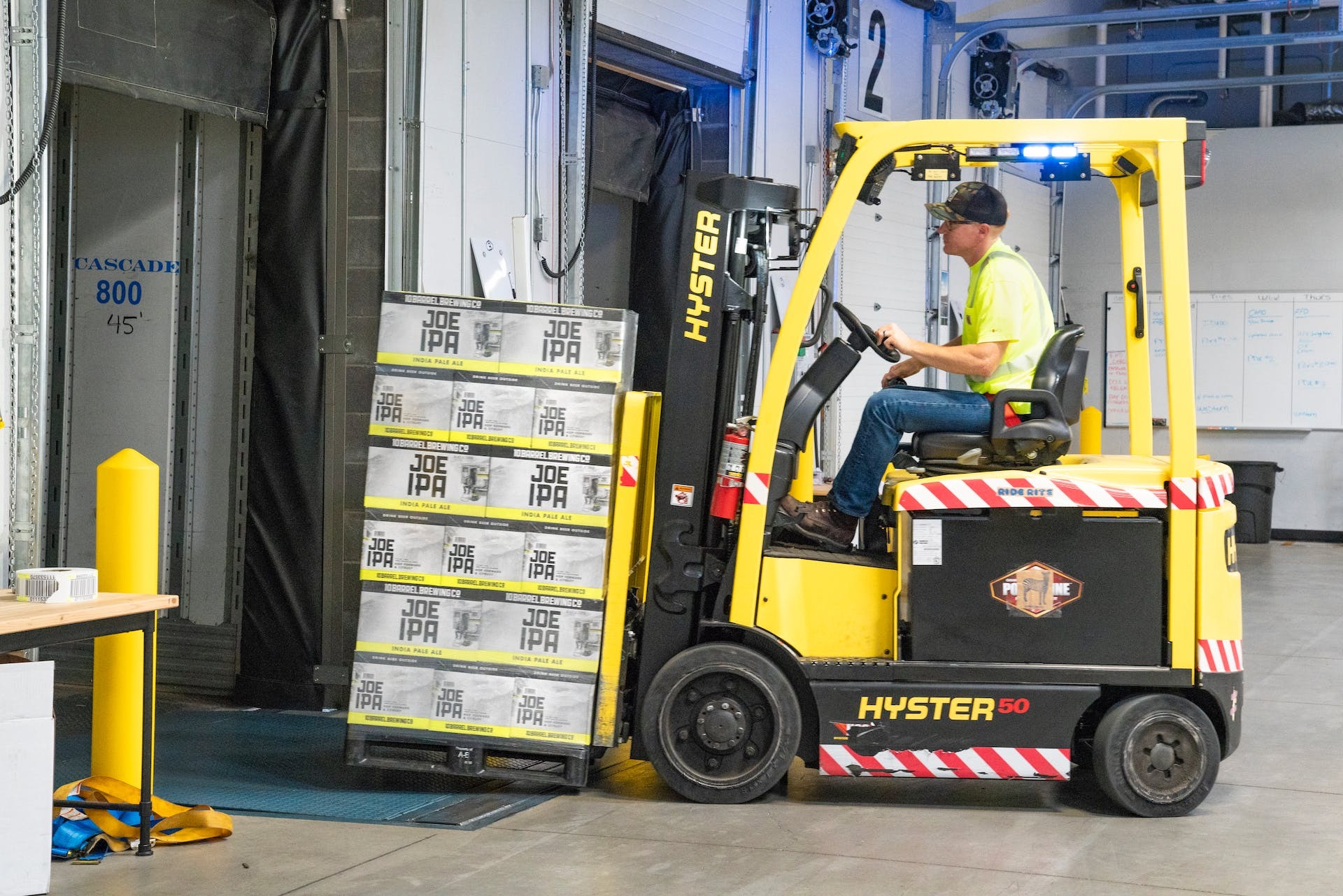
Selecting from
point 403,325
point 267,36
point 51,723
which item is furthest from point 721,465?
point 267,36

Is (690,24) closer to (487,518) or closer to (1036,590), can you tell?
(487,518)

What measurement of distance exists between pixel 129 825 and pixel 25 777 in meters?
0.72

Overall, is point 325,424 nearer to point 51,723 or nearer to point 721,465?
point 721,465

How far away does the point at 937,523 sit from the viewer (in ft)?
16.7

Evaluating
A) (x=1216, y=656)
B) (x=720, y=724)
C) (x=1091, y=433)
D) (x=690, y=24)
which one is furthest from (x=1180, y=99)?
(x=720, y=724)

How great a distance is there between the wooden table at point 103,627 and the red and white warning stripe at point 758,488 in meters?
1.92

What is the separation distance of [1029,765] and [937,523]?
0.90m

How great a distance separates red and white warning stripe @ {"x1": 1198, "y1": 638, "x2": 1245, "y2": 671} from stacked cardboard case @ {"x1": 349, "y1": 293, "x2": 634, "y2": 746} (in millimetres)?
2069

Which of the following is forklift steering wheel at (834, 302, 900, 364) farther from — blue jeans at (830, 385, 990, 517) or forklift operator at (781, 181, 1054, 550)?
blue jeans at (830, 385, 990, 517)

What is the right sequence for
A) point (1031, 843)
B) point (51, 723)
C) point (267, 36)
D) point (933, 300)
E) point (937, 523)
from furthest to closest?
point (933, 300) < point (267, 36) < point (937, 523) < point (1031, 843) < point (51, 723)

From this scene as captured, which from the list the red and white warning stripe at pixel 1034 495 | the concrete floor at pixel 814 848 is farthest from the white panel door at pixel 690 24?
the concrete floor at pixel 814 848

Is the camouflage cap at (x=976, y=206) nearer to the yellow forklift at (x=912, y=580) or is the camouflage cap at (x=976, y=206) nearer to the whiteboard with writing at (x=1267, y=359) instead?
the yellow forklift at (x=912, y=580)

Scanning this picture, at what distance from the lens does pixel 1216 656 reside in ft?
16.6

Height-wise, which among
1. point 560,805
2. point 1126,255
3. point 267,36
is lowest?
point 560,805
